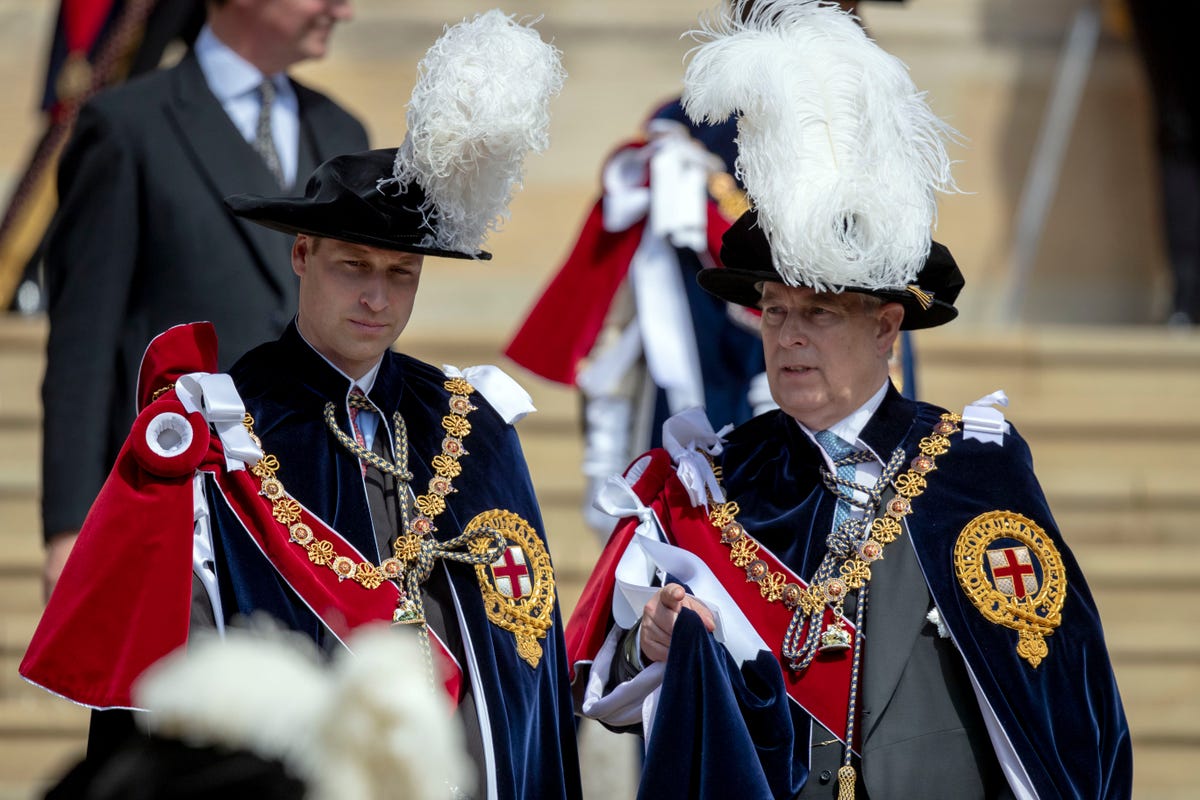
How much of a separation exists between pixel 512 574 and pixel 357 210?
71 cm

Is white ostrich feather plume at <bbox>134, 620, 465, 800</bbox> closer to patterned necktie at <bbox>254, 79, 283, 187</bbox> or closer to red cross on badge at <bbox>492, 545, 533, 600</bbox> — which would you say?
red cross on badge at <bbox>492, 545, 533, 600</bbox>

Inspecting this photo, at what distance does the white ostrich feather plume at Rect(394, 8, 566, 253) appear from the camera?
3496 mm

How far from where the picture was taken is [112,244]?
14.9 ft

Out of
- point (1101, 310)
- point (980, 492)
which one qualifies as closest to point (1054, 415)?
point (1101, 310)

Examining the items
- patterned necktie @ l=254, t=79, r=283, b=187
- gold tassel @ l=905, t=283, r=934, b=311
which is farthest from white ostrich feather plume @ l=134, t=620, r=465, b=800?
patterned necktie @ l=254, t=79, r=283, b=187

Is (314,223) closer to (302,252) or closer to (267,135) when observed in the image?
(302,252)

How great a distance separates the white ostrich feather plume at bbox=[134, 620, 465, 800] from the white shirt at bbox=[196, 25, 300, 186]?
2.77 meters

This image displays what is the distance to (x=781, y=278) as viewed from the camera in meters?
3.68

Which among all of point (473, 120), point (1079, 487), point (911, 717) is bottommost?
point (1079, 487)

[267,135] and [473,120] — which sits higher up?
[473,120]

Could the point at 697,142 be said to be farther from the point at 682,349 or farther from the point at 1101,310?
the point at 1101,310

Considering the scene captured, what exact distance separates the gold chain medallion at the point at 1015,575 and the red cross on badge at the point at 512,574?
2.59 feet

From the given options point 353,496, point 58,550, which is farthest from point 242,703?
point 58,550

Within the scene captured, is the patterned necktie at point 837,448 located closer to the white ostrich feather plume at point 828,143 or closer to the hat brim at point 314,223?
the white ostrich feather plume at point 828,143
